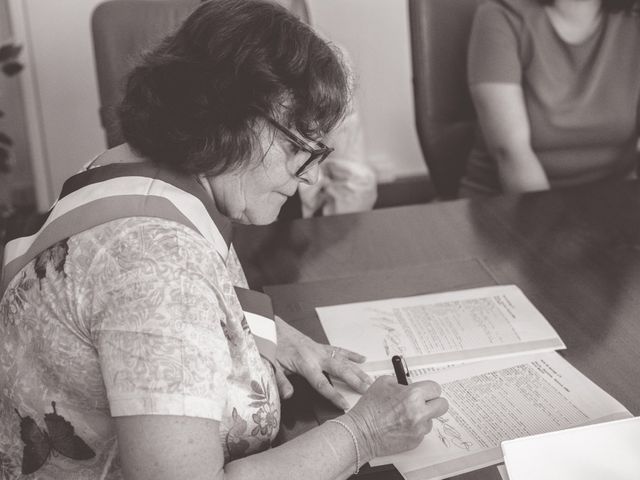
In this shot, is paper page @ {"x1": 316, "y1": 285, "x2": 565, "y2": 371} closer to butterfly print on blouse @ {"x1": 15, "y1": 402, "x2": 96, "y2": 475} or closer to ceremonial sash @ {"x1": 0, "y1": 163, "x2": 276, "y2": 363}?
ceremonial sash @ {"x1": 0, "y1": 163, "x2": 276, "y2": 363}

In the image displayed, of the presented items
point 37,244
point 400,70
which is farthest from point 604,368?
point 400,70

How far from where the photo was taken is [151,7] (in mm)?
2016

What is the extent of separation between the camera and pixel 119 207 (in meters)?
0.92

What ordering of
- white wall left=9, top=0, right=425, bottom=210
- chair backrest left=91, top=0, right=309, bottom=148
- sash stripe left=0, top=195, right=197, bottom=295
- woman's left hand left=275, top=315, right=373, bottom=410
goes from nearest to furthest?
sash stripe left=0, top=195, right=197, bottom=295 < woman's left hand left=275, top=315, right=373, bottom=410 < chair backrest left=91, top=0, right=309, bottom=148 < white wall left=9, top=0, right=425, bottom=210

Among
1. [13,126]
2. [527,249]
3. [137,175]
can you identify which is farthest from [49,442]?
[13,126]

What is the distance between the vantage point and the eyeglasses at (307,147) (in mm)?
1008

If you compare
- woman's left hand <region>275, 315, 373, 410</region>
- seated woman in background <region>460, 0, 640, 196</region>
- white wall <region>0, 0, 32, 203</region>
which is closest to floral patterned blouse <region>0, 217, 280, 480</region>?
woman's left hand <region>275, 315, 373, 410</region>

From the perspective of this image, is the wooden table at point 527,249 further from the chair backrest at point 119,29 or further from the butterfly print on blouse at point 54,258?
the chair backrest at point 119,29

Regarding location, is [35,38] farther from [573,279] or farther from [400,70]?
[573,279]

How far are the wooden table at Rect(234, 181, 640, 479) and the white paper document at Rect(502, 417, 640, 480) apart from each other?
268 millimetres

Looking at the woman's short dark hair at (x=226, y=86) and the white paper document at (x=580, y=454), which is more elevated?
the woman's short dark hair at (x=226, y=86)

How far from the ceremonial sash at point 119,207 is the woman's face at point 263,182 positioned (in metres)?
0.04

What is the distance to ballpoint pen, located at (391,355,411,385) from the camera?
3.59 ft

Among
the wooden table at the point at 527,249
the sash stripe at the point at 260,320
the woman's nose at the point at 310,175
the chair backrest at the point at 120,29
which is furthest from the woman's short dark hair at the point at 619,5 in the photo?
the sash stripe at the point at 260,320
